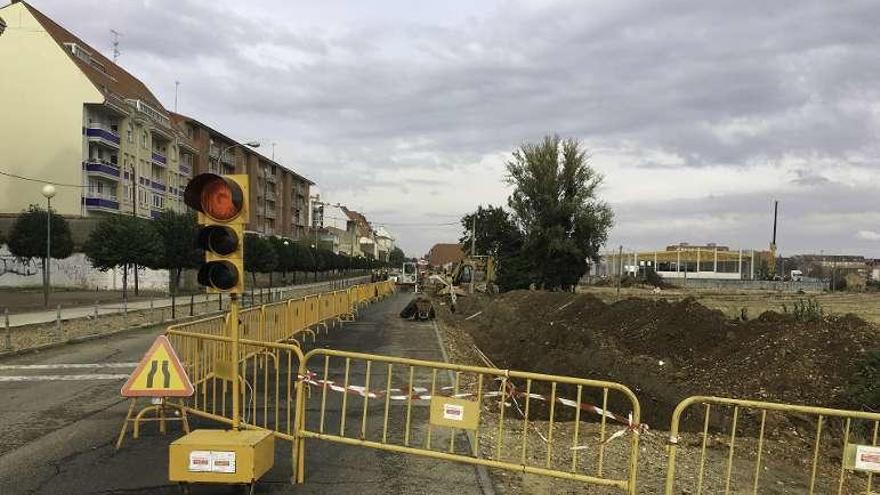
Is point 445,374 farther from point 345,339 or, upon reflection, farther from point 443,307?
point 443,307

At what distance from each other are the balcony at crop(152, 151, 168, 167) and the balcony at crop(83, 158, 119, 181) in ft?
25.9

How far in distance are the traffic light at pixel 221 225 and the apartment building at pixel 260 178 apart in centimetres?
6273

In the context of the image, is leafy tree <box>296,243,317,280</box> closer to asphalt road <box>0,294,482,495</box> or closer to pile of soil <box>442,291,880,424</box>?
pile of soil <box>442,291,880,424</box>

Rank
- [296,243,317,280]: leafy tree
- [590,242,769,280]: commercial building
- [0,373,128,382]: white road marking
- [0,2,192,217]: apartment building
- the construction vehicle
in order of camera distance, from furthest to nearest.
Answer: [590,242,769,280]: commercial building → the construction vehicle → [296,243,317,280]: leafy tree → [0,2,192,217]: apartment building → [0,373,128,382]: white road marking

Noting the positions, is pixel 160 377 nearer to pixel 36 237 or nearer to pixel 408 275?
pixel 36 237

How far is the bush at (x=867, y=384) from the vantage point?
880 centimetres

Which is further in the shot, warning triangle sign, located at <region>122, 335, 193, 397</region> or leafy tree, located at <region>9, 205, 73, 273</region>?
leafy tree, located at <region>9, 205, 73, 273</region>

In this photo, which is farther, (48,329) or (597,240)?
(597,240)

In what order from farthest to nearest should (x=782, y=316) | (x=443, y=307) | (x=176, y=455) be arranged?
(x=443, y=307)
(x=782, y=316)
(x=176, y=455)

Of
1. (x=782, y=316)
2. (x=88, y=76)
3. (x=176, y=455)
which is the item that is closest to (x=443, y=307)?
(x=782, y=316)

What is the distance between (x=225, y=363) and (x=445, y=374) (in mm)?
4824

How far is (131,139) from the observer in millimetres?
56781

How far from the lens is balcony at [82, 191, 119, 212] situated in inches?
1993

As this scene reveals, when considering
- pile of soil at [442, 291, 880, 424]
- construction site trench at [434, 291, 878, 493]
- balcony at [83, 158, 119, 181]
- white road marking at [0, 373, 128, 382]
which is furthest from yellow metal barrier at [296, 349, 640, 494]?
balcony at [83, 158, 119, 181]
